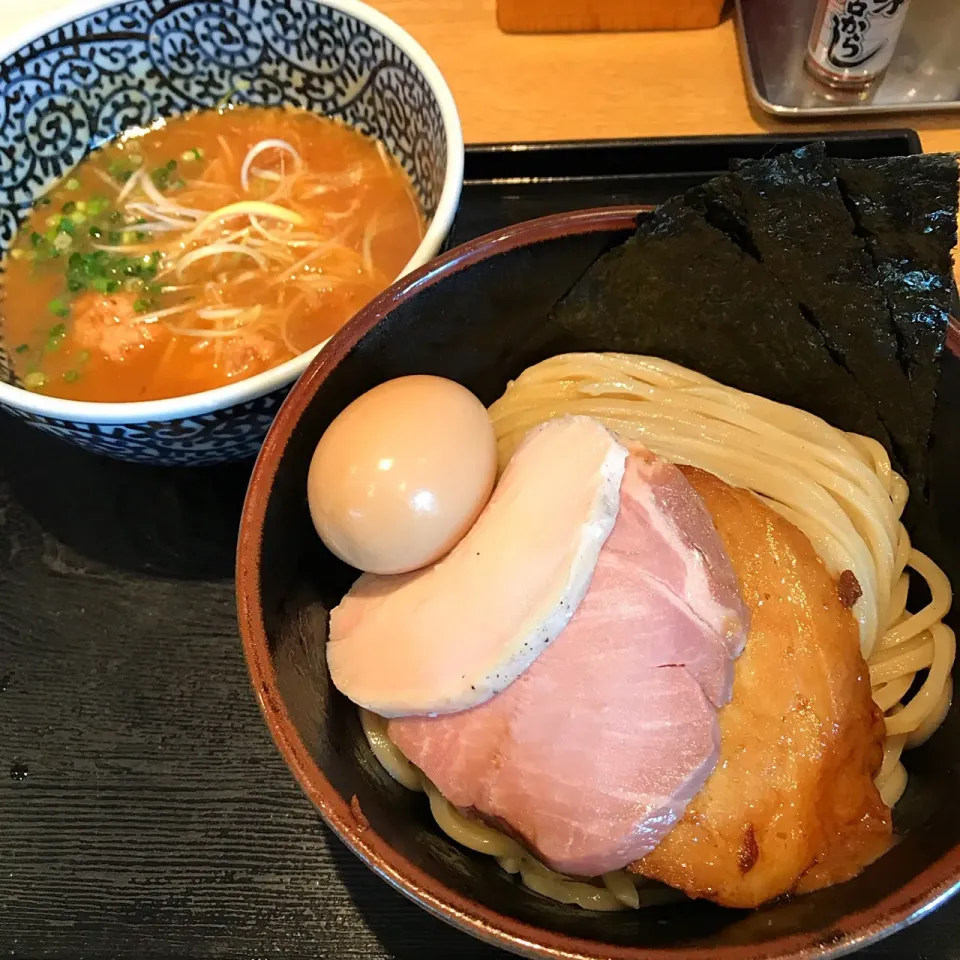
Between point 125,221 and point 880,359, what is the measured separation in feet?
3.80

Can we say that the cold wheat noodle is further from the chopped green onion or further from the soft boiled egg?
the chopped green onion

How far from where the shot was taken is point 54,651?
1.25m

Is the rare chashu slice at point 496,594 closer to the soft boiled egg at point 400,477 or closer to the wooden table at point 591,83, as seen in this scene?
the soft boiled egg at point 400,477

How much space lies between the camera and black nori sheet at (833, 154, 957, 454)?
1.02 metres

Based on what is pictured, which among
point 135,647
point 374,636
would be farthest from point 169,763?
point 374,636

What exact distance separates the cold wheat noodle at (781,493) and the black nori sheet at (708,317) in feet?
0.11

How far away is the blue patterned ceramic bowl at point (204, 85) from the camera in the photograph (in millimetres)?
1178

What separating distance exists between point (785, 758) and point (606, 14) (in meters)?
1.54

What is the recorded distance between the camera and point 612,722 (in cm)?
87

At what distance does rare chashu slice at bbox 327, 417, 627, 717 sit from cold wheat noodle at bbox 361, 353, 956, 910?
0.12 metres

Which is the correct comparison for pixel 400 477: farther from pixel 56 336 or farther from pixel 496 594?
pixel 56 336

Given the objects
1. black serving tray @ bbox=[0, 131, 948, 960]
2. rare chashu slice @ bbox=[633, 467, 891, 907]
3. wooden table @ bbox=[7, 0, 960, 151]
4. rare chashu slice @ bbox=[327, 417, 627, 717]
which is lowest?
black serving tray @ bbox=[0, 131, 948, 960]

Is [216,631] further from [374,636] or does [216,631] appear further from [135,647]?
[374,636]

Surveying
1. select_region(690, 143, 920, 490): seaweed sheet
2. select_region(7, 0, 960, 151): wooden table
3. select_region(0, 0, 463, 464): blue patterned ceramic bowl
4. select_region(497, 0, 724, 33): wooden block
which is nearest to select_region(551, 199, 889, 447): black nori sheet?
select_region(690, 143, 920, 490): seaweed sheet
